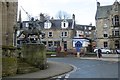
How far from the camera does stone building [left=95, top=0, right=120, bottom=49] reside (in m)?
82.3

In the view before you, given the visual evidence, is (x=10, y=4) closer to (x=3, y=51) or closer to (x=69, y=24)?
(x=3, y=51)

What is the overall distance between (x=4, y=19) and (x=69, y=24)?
6431 centimetres

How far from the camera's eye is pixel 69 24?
3627 inches

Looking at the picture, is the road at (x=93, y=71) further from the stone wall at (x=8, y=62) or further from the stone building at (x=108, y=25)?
the stone building at (x=108, y=25)

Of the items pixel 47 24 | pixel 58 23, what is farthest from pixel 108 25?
pixel 47 24

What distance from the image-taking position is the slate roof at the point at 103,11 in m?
87.2

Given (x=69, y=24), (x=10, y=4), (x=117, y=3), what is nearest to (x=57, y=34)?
(x=69, y=24)

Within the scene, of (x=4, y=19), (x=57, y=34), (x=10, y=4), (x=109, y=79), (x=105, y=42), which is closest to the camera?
(x=109, y=79)

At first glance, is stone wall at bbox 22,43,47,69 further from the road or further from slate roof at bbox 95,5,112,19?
slate roof at bbox 95,5,112,19

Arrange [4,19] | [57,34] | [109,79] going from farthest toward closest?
[57,34]
[4,19]
[109,79]

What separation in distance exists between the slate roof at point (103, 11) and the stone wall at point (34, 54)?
204 feet

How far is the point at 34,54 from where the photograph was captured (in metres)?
26.3

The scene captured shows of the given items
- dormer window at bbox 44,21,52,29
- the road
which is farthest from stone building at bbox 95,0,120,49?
the road

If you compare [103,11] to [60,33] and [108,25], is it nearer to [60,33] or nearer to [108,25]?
[108,25]
